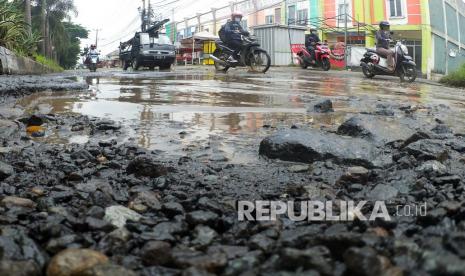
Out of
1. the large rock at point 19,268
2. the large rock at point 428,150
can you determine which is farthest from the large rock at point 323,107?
the large rock at point 19,268

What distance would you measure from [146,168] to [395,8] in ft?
78.6

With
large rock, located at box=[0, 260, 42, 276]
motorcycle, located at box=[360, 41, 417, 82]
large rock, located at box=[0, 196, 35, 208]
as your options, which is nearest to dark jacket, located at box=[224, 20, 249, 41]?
motorcycle, located at box=[360, 41, 417, 82]

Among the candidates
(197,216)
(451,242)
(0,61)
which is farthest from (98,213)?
(0,61)

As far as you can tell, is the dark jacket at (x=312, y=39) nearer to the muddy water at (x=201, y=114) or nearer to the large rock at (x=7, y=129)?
the muddy water at (x=201, y=114)

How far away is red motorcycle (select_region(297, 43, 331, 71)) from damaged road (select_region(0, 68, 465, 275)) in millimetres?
Answer: 13134

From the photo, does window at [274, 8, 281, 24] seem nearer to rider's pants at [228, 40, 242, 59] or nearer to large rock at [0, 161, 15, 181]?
rider's pants at [228, 40, 242, 59]

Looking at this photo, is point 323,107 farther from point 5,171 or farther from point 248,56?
point 248,56

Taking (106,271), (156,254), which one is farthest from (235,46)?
(106,271)

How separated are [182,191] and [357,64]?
20.0 meters

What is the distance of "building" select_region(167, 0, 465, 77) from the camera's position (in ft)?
72.3

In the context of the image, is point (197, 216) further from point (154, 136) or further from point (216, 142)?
point (154, 136)

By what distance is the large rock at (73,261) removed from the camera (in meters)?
1.05

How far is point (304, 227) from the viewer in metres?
1.38

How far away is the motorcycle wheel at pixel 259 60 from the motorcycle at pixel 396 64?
2857 mm
